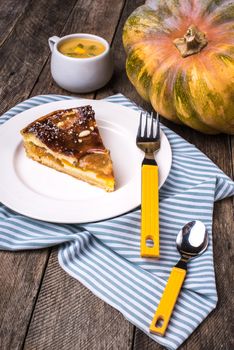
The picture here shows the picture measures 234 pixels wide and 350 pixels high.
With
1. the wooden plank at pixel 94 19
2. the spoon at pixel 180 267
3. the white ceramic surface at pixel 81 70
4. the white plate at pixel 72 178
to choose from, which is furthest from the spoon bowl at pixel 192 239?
the wooden plank at pixel 94 19

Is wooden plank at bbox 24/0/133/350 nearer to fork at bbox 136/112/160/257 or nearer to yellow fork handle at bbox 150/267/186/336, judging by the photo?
yellow fork handle at bbox 150/267/186/336

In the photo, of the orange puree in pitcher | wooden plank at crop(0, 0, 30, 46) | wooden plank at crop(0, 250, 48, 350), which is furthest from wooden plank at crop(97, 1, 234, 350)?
wooden plank at crop(0, 0, 30, 46)

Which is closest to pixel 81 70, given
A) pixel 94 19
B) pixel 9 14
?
pixel 94 19

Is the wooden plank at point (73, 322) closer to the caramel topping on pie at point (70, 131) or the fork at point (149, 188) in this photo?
the fork at point (149, 188)

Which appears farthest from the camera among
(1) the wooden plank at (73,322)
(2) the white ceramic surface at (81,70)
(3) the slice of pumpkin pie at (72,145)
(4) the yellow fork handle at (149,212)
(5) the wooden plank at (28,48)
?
(5) the wooden plank at (28,48)

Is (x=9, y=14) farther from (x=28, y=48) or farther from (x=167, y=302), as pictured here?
(x=167, y=302)

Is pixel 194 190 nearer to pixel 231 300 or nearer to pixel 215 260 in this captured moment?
pixel 215 260
